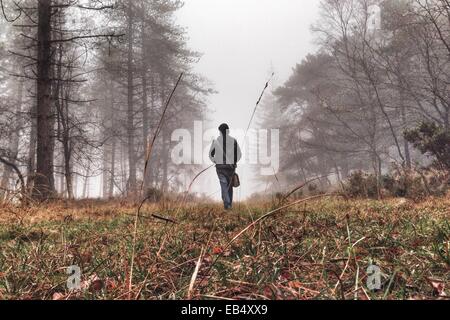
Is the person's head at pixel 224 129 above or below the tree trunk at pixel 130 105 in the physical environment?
below

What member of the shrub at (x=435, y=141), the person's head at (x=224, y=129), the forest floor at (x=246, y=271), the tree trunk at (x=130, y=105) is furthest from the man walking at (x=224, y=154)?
the tree trunk at (x=130, y=105)

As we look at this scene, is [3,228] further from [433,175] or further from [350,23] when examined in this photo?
[350,23]

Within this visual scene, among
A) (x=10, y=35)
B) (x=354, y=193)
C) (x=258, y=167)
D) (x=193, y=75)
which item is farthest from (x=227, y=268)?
(x=258, y=167)

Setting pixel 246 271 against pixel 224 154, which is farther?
pixel 224 154

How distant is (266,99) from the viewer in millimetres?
52656

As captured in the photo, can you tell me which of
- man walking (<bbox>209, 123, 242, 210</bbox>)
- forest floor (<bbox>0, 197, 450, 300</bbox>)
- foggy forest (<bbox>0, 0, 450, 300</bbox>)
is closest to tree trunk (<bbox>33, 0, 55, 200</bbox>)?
foggy forest (<bbox>0, 0, 450, 300</bbox>)

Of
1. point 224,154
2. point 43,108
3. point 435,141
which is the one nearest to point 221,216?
point 224,154

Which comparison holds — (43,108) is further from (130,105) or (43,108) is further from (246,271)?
(130,105)

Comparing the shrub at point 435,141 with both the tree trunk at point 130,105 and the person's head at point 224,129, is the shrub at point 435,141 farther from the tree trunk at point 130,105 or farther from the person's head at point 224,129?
the tree trunk at point 130,105

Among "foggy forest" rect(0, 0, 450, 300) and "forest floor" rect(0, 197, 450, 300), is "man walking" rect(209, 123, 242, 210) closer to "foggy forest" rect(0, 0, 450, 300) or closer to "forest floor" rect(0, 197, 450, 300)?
"foggy forest" rect(0, 0, 450, 300)

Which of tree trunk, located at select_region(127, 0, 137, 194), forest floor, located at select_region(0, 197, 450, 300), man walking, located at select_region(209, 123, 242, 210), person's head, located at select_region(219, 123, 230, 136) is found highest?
tree trunk, located at select_region(127, 0, 137, 194)

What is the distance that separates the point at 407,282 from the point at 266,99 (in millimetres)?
51939

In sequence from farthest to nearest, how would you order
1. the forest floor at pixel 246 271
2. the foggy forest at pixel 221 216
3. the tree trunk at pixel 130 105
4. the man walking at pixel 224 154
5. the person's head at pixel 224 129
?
1. the tree trunk at pixel 130 105
2. the person's head at pixel 224 129
3. the man walking at pixel 224 154
4. the foggy forest at pixel 221 216
5. the forest floor at pixel 246 271

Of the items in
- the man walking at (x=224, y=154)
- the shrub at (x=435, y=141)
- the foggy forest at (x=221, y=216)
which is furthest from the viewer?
the shrub at (x=435, y=141)
